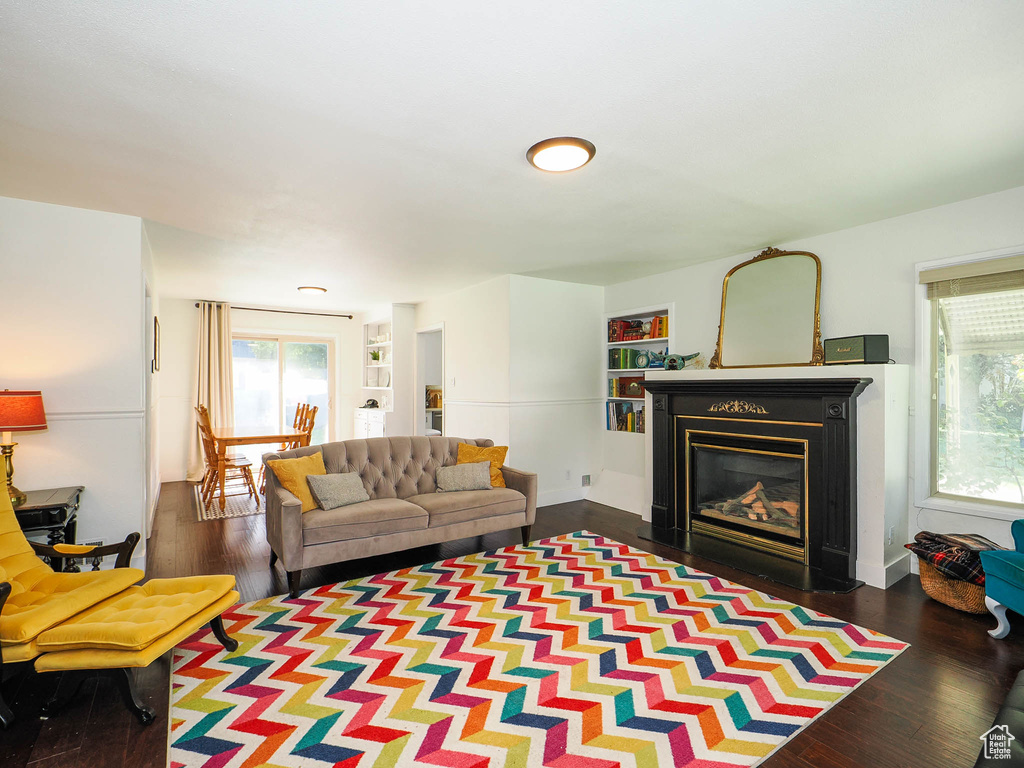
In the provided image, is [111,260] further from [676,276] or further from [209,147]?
[676,276]

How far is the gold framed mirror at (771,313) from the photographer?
13.4 ft

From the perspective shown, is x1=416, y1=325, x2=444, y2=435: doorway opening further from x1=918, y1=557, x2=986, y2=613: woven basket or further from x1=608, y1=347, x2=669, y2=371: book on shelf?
x1=918, y1=557, x2=986, y2=613: woven basket

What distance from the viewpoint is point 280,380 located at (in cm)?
823

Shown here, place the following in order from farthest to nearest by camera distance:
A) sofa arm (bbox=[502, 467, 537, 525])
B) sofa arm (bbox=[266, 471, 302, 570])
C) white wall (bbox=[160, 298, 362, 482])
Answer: white wall (bbox=[160, 298, 362, 482])
sofa arm (bbox=[502, 467, 537, 525])
sofa arm (bbox=[266, 471, 302, 570])

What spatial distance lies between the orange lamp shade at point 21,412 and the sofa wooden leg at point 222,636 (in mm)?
1653

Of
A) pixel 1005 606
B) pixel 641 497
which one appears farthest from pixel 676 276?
pixel 1005 606

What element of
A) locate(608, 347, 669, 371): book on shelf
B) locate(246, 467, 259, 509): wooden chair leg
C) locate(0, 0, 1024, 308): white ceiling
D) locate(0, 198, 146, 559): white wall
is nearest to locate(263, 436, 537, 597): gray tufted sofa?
locate(0, 198, 146, 559): white wall

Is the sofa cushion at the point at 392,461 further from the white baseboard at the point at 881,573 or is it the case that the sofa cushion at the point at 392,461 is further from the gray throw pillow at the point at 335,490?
the white baseboard at the point at 881,573

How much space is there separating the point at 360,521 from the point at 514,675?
59.5 inches

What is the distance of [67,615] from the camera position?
81.7 inches

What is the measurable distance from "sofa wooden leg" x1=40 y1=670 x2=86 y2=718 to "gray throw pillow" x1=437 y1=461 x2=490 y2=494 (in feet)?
7.78

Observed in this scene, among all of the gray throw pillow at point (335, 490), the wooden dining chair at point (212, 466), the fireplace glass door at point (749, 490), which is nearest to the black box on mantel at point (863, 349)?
the fireplace glass door at point (749, 490)

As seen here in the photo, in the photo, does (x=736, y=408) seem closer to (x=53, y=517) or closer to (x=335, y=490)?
(x=335, y=490)

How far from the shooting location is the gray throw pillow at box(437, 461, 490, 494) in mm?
4164
